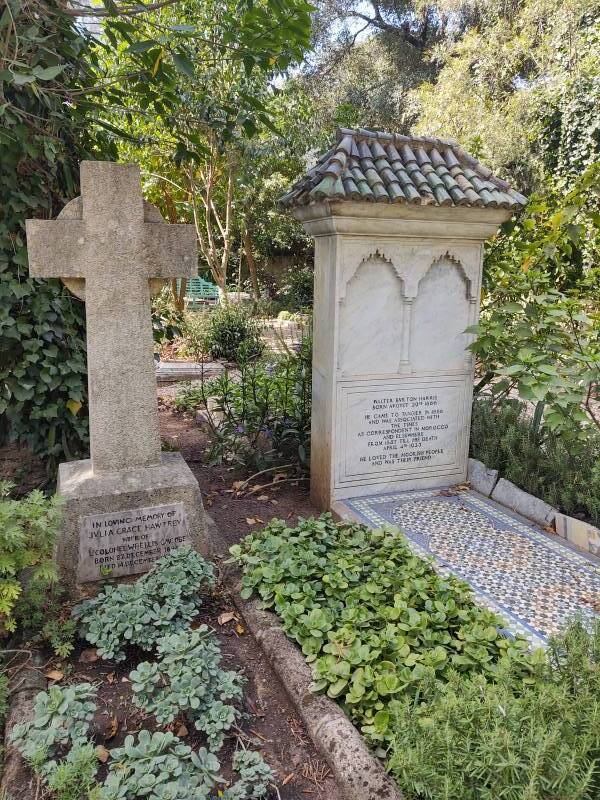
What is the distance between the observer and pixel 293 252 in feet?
64.6

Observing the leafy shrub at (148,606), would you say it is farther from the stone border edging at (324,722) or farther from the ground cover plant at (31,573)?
the stone border edging at (324,722)

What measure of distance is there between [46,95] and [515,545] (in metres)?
4.04

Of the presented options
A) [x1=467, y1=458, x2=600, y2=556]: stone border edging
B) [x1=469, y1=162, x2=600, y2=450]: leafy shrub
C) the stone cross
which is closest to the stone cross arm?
the stone cross

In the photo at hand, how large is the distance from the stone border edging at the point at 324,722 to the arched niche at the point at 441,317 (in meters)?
2.51

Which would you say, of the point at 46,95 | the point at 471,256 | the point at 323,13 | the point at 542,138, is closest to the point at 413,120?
the point at 323,13

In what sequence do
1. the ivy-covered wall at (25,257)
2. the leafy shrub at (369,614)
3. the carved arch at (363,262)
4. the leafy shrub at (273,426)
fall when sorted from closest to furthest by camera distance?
the leafy shrub at (369,614) < the ivy-covered wall at (25,257) < the carved arch at (363,262) < the leafy shrub at (273,426)

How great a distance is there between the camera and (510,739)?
5.04 feet

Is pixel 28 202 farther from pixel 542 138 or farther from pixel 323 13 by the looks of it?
pixel 323 13

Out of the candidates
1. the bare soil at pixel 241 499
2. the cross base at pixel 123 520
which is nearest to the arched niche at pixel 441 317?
the bare soil at pixel 241 499

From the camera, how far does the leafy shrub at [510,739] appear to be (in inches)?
58.2

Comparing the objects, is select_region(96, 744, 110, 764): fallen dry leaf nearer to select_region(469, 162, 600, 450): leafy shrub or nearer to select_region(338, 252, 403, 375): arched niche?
select_region(338, 252, 403, 375): arched niche

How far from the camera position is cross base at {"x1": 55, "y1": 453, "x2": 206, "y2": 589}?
3.00 metres

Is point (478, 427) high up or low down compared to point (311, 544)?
up

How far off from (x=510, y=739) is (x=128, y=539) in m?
2.18
